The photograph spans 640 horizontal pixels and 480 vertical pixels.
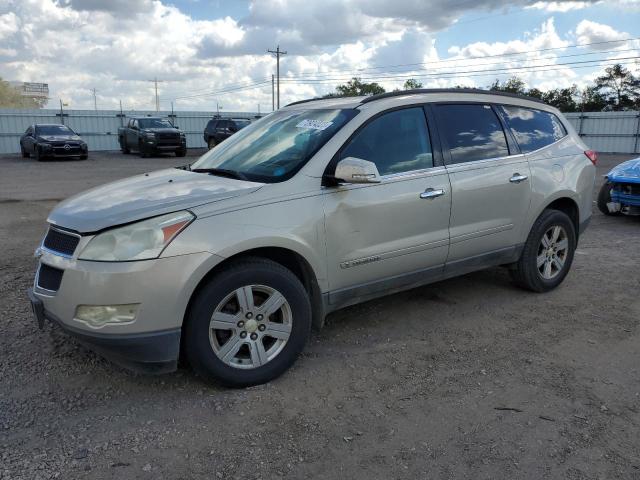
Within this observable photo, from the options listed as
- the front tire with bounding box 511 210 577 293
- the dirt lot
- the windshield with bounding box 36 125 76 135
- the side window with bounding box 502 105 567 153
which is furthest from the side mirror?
the windshield with bounding box 36 125 76 135

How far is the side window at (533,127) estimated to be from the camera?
4.73 m

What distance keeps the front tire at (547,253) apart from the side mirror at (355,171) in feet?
7.12

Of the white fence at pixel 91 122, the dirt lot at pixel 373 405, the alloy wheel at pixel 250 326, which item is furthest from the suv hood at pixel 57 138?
the alloy wheel at pixel 250 326

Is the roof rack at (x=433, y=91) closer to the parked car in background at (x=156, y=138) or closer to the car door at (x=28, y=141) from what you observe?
the parked car in background at (x=156, y=138)

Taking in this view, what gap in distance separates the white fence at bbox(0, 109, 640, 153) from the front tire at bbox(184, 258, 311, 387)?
97.5 ft

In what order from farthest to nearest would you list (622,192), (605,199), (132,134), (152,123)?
1. (132,134)
2. (152,123)
3. (605,199)
4. (622,192)

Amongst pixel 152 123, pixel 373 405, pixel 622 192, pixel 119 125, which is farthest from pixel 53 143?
pixel 373 405

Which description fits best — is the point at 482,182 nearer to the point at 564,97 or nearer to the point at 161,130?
the point at 161,130

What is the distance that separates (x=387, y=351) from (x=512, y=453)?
1.29 m

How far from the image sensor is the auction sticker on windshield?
3.79m

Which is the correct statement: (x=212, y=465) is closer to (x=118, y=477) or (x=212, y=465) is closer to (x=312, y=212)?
(x=118, y=477)

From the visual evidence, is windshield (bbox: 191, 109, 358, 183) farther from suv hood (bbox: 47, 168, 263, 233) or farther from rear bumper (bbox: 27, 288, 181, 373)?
rear bumper (bbox: 27, 288, 181, 373)

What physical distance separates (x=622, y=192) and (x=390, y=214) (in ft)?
21.8

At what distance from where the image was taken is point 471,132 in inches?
172
